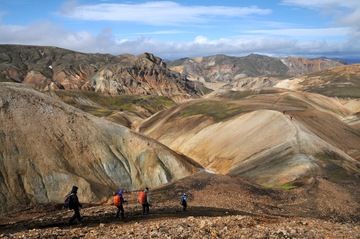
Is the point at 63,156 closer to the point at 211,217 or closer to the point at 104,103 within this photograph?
the point at 211,217

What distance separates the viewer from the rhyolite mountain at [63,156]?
57.1m

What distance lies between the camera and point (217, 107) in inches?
5049

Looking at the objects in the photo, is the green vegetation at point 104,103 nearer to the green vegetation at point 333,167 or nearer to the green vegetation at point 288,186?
the green vegetation at point 333,167

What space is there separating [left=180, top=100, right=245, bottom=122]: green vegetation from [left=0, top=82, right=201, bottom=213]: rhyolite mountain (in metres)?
39.0

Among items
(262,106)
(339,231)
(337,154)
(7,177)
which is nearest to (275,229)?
(339,231)

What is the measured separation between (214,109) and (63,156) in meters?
68.2

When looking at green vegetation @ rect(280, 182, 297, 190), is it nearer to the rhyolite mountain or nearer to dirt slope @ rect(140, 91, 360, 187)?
dirt slope @ rect(140, 91, 360, 187)

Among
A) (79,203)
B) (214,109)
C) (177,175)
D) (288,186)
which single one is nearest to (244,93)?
(214,109)

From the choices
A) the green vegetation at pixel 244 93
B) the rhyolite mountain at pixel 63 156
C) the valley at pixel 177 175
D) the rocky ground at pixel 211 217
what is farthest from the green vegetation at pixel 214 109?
the rocky ground at pixel 211 217

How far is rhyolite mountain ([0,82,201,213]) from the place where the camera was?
57.1 metres

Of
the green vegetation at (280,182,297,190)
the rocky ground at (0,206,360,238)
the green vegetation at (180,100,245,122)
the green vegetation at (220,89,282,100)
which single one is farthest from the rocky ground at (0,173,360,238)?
the green vegetation at (220,89,282,100)

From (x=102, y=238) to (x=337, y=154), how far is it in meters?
62.6

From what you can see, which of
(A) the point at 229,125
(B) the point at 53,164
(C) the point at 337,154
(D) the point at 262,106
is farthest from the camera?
(D) the point at 262,106

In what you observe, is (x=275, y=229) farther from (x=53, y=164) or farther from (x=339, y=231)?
(x=53, y=164)
